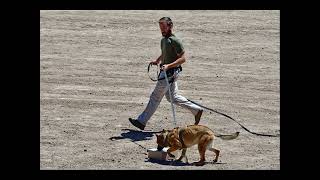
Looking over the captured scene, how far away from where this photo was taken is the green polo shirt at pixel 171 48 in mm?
14945

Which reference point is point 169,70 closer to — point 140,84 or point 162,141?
point 162,141

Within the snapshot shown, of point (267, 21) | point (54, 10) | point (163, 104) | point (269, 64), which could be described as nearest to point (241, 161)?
point (163, 104)

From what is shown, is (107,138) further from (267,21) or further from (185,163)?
(267,21)

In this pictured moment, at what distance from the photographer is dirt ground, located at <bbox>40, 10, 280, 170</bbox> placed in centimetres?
1420

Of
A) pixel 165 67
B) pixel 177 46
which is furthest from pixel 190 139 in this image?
pixel 177 46

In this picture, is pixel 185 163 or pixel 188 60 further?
pixel 188 60

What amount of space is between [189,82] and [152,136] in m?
4.66

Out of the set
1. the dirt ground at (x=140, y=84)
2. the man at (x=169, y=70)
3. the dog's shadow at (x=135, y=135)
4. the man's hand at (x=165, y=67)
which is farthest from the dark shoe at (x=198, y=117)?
the man's hand at (x=165, y=67)

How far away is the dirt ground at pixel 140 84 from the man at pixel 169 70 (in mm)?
377

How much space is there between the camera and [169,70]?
597 inches

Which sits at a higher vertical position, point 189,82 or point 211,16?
point 211,16

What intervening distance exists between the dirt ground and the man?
1.24ft

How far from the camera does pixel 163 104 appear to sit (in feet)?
57.5

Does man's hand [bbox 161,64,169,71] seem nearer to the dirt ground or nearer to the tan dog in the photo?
the dirt ground
